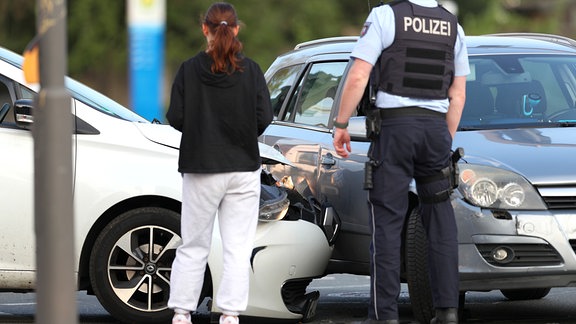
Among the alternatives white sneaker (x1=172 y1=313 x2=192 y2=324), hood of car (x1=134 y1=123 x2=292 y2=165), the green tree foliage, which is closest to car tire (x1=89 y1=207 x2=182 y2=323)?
hood of car (x1=134 y1=123 x2=292 y2=165)

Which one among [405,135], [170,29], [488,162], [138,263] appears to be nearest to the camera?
[405,135]

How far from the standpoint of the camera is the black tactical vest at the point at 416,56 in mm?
6637

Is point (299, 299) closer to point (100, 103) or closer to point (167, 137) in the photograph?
point (167, 137)

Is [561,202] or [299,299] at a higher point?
[561,202]

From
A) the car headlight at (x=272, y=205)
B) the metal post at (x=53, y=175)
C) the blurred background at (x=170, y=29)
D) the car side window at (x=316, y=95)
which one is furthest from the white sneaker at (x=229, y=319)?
the blurred background at (x=170, y=29)

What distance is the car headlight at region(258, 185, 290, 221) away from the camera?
7.25 meters

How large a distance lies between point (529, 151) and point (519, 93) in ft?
2.98

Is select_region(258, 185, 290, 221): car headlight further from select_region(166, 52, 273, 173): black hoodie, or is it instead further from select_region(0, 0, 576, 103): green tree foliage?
select_region(0, 0, 576, 103): green tree foliage

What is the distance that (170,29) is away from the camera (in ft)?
127

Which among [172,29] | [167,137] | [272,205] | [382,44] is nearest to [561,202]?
[382,44]

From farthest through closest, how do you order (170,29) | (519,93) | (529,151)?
(170,29) → (519,93) → (529,151)

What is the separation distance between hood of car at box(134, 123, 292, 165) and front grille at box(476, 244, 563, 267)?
1.36 m

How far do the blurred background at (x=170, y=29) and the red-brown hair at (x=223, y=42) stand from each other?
27625 millimetres

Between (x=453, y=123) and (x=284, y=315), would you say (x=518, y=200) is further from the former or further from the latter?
(x=284, y=315)
